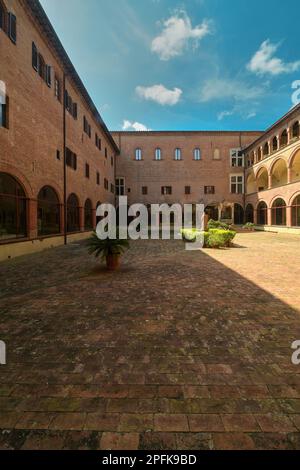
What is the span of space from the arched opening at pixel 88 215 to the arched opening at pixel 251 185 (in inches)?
845

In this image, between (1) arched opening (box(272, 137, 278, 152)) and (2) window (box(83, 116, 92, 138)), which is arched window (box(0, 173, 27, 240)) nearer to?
(2) window (box(83, 116, 92, 138))

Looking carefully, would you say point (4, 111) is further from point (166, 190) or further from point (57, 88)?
point (166, 190)

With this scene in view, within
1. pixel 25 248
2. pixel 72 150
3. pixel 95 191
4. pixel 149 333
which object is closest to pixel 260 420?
pixel 149 333

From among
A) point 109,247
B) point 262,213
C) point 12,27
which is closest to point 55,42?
A: point 12,27

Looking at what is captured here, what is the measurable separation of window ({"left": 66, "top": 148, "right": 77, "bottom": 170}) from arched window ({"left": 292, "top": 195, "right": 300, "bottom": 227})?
19.3 m

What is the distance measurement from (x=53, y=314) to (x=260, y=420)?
3.57 m

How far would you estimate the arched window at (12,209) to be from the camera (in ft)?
29.6

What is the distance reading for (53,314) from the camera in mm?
4082

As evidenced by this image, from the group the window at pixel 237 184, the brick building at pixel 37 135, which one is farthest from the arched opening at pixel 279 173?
the brick building at pixel 37 135

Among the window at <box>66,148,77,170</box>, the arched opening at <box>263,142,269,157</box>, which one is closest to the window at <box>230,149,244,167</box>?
the arched opening at <box>263,142,269,157</box>

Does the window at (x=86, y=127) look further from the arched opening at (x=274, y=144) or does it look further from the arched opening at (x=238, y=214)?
the arched opening at (x=238, y=214)

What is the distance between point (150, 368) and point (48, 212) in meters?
11.9

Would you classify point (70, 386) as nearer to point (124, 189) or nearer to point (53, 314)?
point (53, 314)

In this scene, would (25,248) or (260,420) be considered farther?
(25,248)
